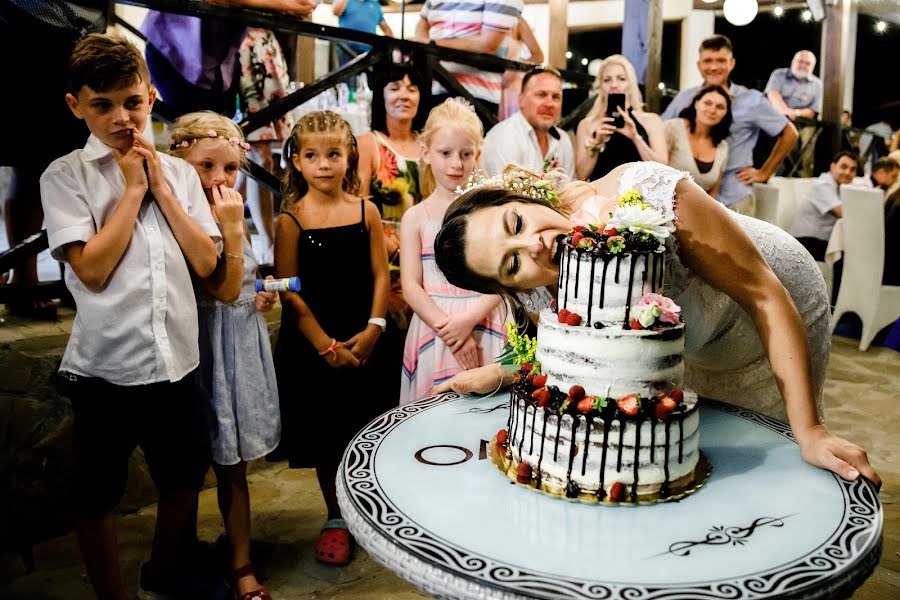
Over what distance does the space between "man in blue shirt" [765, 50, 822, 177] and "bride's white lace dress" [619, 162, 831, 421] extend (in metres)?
7.57

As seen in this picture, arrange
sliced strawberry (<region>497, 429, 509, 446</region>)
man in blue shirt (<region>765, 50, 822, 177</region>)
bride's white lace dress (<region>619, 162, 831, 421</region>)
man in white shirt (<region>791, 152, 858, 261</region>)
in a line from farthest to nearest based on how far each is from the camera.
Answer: man in blue shirt (<region>765, 50, 822, 177</region>) → man in white shirt (<region>791, 152, 858, 261</region>) → bride's white lace dress (<region>619, 162, 831, 421</region>) → sliced strawberry (<region>497, 429, 509, 446</region>)

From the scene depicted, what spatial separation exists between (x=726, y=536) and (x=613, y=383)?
1.09ft

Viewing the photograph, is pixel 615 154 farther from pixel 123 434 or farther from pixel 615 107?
pixel 123 434

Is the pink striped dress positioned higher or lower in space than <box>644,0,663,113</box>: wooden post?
lower

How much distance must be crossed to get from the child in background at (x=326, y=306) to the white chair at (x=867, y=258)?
14.1 feet

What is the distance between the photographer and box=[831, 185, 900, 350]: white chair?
18.7ft

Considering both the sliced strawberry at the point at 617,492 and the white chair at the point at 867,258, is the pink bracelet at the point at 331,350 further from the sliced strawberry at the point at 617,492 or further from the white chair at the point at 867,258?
the white chair at the point at 867,258

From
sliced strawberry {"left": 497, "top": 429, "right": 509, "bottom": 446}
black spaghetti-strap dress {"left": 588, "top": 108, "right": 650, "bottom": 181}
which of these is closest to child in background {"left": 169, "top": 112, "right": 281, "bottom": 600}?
sliced strawberry {"left": 497, "top": 429, "right": 509, "bottom": 446}

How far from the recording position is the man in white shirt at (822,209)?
6.84 m

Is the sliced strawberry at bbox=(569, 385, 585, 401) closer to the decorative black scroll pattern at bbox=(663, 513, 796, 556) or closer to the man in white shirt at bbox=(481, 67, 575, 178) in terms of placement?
the decorative black scroll pattern at bbox=(663, 513, 796, 556)

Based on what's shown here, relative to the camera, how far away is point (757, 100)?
5.63 metres

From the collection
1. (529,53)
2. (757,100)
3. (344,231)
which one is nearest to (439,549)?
(344,231)

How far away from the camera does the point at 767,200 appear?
622cm

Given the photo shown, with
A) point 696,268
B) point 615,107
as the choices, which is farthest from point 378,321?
point 615,107
